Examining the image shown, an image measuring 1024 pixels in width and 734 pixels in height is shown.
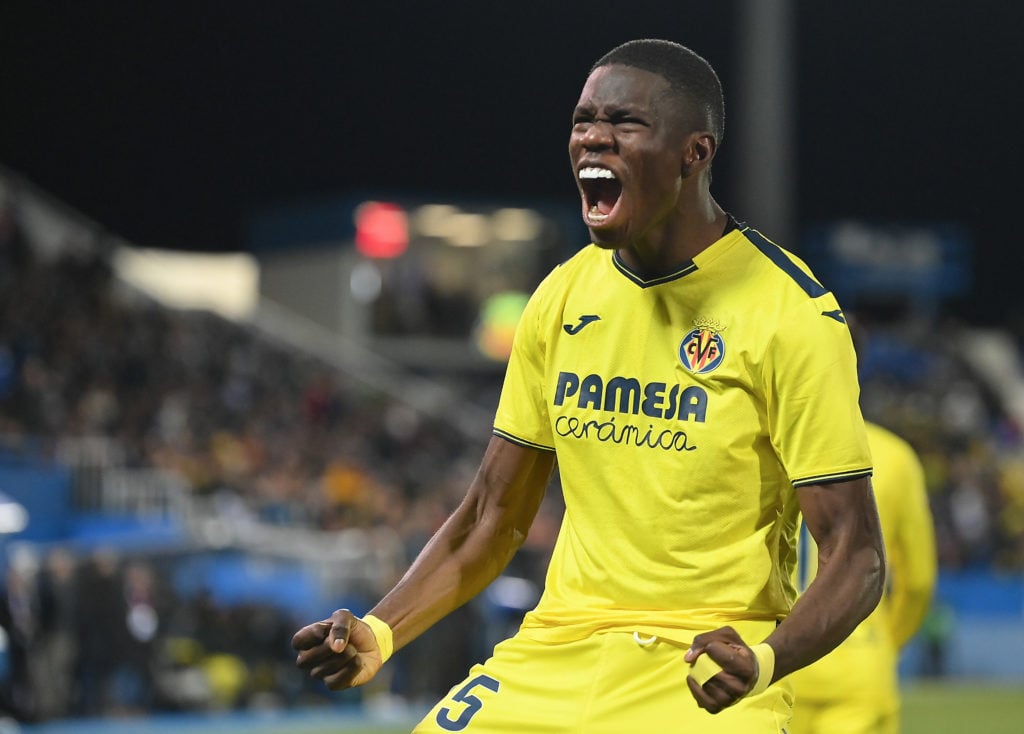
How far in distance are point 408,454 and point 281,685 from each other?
32.8ft

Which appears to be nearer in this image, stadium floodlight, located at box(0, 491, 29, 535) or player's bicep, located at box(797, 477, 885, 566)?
player's bicep, located at box(797, 477, 885, 566)

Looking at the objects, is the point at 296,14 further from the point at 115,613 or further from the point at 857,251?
the point at 115,613

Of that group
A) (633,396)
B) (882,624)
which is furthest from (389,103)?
(633,396)

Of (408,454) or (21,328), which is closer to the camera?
(21,328)

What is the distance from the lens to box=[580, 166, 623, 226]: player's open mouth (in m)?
3.04

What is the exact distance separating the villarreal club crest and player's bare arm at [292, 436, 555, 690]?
1.46 feet

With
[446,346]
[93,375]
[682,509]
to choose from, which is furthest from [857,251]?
[682,509]

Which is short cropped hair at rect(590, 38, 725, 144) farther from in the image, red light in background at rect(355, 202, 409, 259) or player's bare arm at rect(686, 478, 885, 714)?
red light in background at rect(355, 202, 409, 259)

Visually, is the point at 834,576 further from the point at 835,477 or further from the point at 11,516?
the point at 11,516

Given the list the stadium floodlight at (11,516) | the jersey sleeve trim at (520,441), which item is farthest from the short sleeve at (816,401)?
the stadium floodlight at (11,516)

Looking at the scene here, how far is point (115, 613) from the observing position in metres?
Result: 14.0

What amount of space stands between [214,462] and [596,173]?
17929 millimetres

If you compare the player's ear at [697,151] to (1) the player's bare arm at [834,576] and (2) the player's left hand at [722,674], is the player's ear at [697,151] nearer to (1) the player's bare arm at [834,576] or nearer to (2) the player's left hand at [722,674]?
(1) the player's bare arm at [834,576]

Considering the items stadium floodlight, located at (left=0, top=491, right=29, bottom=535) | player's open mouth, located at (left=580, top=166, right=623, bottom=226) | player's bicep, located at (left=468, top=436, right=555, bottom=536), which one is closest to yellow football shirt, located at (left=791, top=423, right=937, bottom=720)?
player's bicep, located at (left=468, top=436, right=555, bottom=536)
